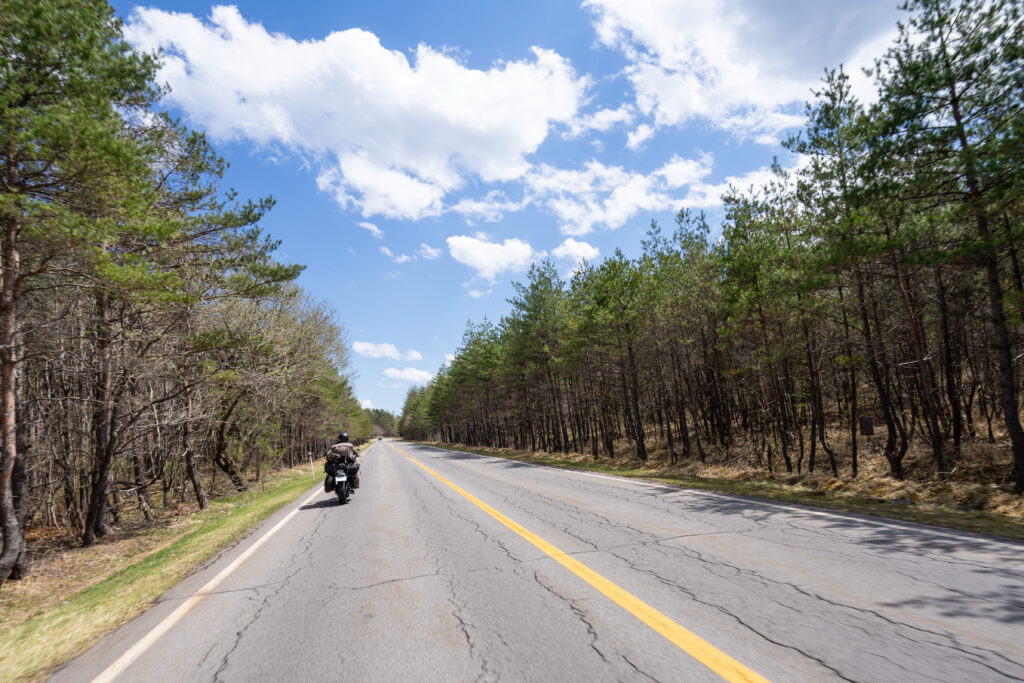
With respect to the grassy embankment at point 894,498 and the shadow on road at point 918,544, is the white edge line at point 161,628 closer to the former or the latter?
the shadow on road at point 918,544

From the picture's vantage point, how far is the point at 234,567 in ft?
20.2

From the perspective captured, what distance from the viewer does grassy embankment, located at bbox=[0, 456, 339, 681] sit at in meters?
4.09

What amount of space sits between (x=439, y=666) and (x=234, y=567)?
4592 mm

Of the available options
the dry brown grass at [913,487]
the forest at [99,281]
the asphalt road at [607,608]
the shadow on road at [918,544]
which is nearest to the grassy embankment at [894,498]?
the dry brown grass at [913,487]

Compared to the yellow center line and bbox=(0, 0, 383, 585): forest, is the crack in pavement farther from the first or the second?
bbox=(0, 0, 383, 585): forest

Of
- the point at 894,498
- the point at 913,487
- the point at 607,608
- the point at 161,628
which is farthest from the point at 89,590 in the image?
the point at 913,487

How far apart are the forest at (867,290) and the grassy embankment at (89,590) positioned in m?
14.4

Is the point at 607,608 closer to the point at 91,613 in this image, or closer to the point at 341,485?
the point at 91,613

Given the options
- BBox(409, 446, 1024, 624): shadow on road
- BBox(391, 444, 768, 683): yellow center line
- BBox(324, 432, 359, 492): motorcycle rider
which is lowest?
BBox(409, 446, 1024, 624): shadow on road

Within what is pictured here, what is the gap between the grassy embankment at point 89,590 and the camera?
4.09m

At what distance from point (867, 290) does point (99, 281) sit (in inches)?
878

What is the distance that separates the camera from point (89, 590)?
6.75 metres

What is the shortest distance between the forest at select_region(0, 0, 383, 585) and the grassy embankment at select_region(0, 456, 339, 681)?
955mm

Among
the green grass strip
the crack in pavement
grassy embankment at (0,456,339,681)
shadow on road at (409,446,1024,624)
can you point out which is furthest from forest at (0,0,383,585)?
shadow on road at (409,446,1024,624)
